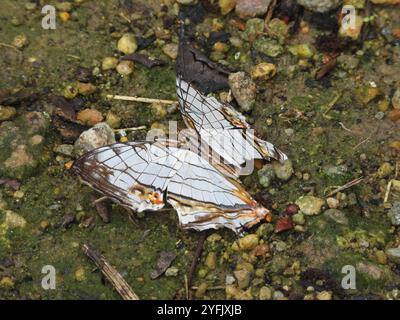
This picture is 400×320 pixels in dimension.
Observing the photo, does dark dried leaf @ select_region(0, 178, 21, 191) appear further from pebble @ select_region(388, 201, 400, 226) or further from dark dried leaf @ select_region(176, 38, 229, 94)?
pebble @ select_region(388, 201, 400, 226)

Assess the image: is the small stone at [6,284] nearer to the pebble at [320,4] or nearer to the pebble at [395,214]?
the pebble at [395,214]

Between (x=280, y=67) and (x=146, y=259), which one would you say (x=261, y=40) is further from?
(x=146, y=259)

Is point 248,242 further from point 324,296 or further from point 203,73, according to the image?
point 203,73

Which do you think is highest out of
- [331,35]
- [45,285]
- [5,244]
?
[331,35]

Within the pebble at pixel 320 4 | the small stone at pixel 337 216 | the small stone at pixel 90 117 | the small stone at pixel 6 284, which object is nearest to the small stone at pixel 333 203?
the small stone at pixel 337 216

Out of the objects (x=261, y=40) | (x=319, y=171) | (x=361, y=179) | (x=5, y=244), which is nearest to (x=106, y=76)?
(x=261, y=40)

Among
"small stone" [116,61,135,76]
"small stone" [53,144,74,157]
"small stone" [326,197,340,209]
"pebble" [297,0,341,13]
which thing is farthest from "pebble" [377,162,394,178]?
"small stone" [53,144,74,157]
